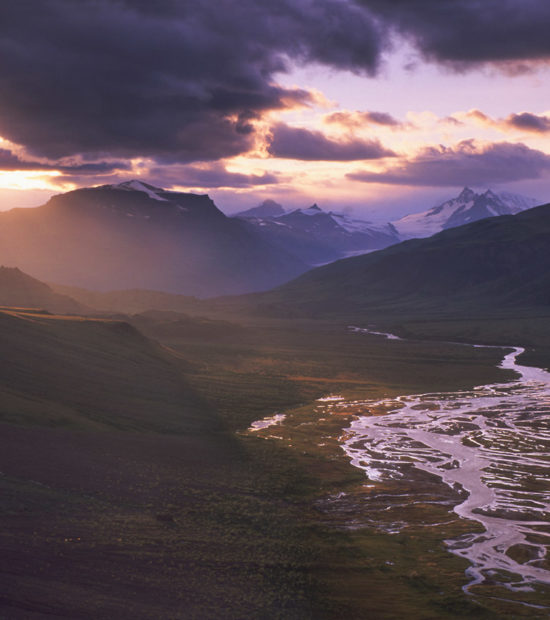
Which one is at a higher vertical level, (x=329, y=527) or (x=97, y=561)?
(x=97, y=561)

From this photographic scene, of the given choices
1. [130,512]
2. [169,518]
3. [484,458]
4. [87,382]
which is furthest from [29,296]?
[169,518]

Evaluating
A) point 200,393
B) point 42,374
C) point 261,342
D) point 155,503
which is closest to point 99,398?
point 42,374

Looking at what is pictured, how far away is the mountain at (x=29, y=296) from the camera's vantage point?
16975 centimetres

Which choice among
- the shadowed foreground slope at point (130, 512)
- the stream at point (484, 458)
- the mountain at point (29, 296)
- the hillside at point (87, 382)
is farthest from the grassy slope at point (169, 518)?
the mountain at point (29, 296)

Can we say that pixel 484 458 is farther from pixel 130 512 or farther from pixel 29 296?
pixel 29 296

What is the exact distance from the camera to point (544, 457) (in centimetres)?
5462

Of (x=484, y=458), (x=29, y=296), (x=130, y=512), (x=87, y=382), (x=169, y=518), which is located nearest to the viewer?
(x=169, y=518)

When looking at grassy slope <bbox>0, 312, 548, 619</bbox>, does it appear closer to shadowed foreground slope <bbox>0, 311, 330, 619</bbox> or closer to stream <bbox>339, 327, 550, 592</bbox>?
shadowed foreground slope <bbox>0, 311, 330, 619</bbox>

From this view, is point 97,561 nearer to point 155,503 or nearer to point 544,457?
point 155,503

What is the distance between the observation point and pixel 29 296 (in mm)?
174750

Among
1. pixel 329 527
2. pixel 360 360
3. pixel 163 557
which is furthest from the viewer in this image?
pixel 360 360

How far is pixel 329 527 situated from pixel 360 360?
96.4 metres

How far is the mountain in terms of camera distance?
170 m

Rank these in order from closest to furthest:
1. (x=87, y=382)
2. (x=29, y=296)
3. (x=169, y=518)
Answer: (x=169, y=518) → (x=87, y=382) → (x=29, y=296)
